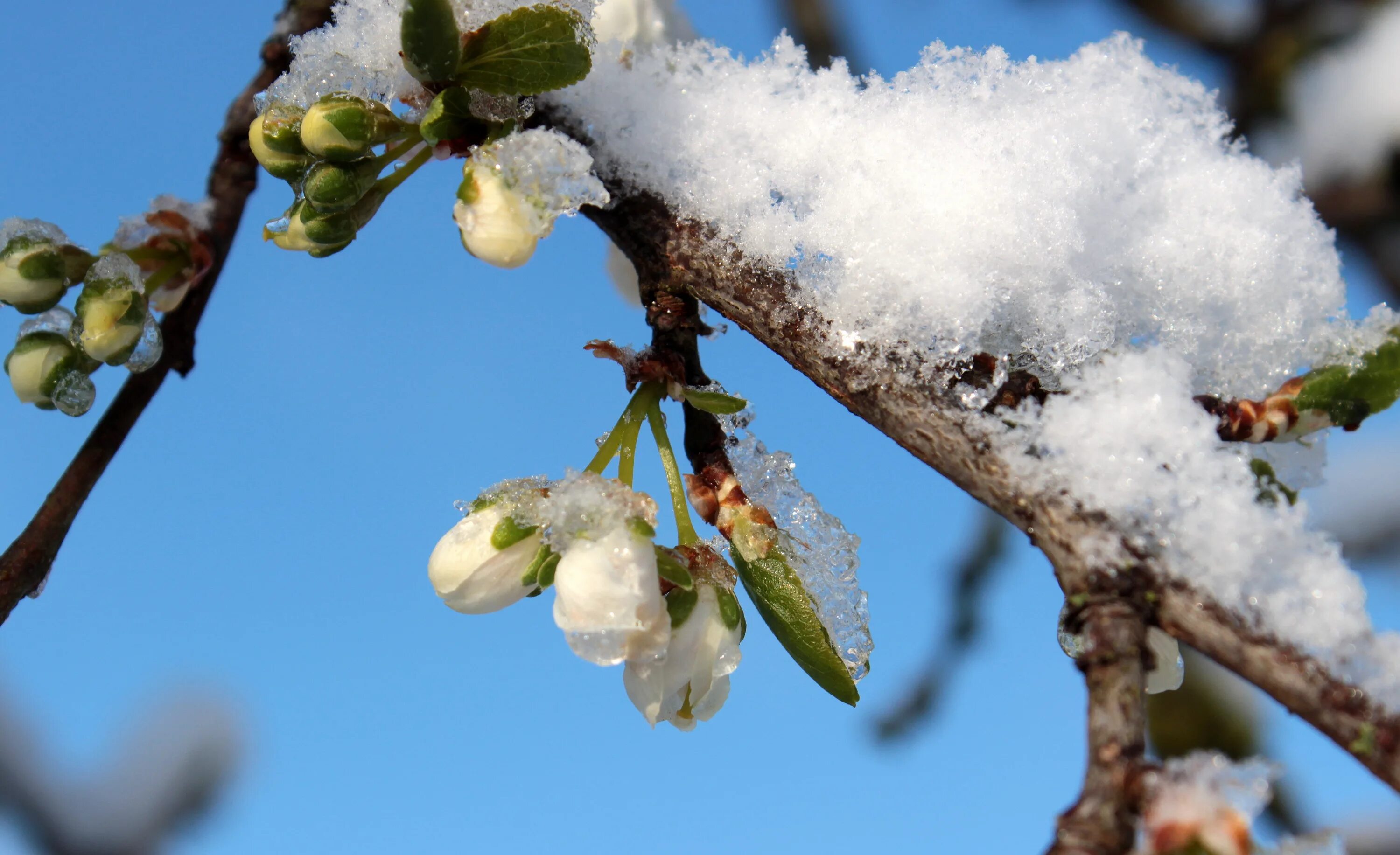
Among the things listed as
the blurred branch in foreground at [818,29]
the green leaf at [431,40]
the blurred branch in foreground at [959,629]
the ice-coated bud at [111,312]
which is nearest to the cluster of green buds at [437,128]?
the green leaf at [431,40]

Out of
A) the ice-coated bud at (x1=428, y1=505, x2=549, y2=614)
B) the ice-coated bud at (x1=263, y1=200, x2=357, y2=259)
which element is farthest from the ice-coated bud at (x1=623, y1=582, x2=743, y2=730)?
the ice-coated bud at (x1=263, y1=200, x2=357, y2=259)

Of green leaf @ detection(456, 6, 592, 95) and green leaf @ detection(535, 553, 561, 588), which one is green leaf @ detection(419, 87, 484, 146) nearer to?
green leaf @ detection(456, 6, 592, 95)

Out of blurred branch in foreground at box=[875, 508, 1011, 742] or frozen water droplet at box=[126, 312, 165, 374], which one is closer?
frozen water droplet at box=[126, 312, 165, 374]

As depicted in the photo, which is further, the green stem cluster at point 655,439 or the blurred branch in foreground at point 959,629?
the blurred branch in foreground at point 959,629

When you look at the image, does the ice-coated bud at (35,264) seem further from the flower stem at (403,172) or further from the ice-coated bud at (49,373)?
the flower stem at (403,172)

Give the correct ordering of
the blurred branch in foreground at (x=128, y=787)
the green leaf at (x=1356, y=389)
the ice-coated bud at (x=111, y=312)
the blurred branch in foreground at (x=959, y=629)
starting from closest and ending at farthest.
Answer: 1. the green leaf at (x=1356, y=389)
2. the ice-coated bud at (x=111, y=312)
3. the blurred branch in foreground at (x=959, y=629)
4. the blurred branch in foreground at (x=128, y=787)

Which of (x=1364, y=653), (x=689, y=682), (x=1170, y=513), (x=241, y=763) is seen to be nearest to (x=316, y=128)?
(x=689, y=682)
